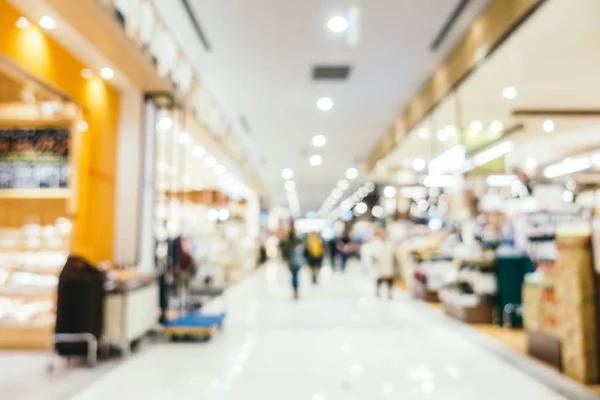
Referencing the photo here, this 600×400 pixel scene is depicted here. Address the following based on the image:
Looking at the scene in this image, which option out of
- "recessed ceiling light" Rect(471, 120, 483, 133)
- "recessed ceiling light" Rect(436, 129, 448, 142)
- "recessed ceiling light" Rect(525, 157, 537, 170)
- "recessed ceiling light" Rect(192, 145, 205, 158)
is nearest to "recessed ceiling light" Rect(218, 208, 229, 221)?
"recessed ceiling light" Rect(192, 145, 205, 158)

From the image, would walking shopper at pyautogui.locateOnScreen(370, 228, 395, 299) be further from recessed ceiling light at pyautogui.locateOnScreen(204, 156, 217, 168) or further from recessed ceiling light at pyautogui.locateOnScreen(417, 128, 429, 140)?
recessed ceiling light at pyautogui.locateOnScreen(204, 156, 217, 168)

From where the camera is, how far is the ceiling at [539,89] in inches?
213

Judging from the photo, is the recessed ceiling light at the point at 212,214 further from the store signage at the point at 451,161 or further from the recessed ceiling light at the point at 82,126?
the recessed ceiling light at the point at 82,126

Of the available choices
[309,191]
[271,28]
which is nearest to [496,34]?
[271,28]

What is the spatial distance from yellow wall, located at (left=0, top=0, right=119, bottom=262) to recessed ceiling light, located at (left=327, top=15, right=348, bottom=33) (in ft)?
9.31

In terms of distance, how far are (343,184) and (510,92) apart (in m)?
12.0

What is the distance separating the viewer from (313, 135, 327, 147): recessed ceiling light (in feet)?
35.7

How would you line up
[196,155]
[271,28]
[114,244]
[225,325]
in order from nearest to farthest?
[271,28] < [114,244] < [225,325] < [196,155]

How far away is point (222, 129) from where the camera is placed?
31.1 ft

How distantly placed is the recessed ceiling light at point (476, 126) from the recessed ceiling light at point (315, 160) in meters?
4.46

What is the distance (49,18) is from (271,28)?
7.37ft

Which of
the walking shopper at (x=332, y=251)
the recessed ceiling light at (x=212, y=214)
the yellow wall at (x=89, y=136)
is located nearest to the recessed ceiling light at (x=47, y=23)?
the yellow wall at (x=89, y=136)

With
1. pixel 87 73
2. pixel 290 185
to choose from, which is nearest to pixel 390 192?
pixel 290 185

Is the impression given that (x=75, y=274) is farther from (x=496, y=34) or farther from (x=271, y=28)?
(x=496, y=34)
